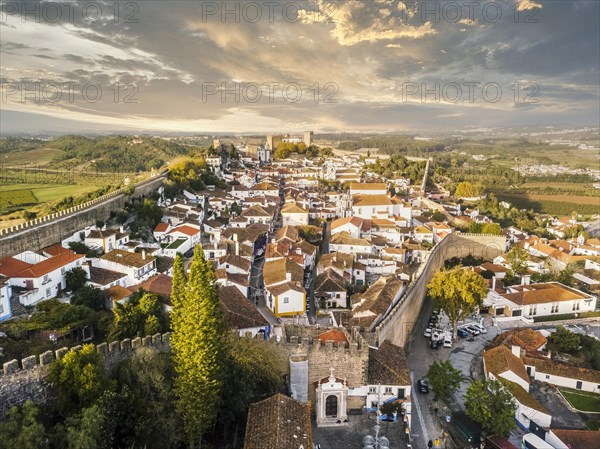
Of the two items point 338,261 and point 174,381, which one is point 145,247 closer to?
point 338,261

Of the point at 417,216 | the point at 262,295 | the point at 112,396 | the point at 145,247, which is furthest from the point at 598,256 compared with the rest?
the point at 112,396

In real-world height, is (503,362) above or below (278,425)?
below

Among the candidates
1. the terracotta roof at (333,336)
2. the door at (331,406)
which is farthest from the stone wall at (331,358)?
the terracotta roof at (333,336)

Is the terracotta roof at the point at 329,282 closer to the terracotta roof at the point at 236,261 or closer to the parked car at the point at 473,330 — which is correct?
the terracotta roof at the point at 236,261

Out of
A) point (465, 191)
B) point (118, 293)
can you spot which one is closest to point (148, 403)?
point (118, 293)

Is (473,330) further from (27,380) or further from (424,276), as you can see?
(27,380)

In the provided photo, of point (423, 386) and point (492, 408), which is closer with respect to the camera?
point (492, 408)
